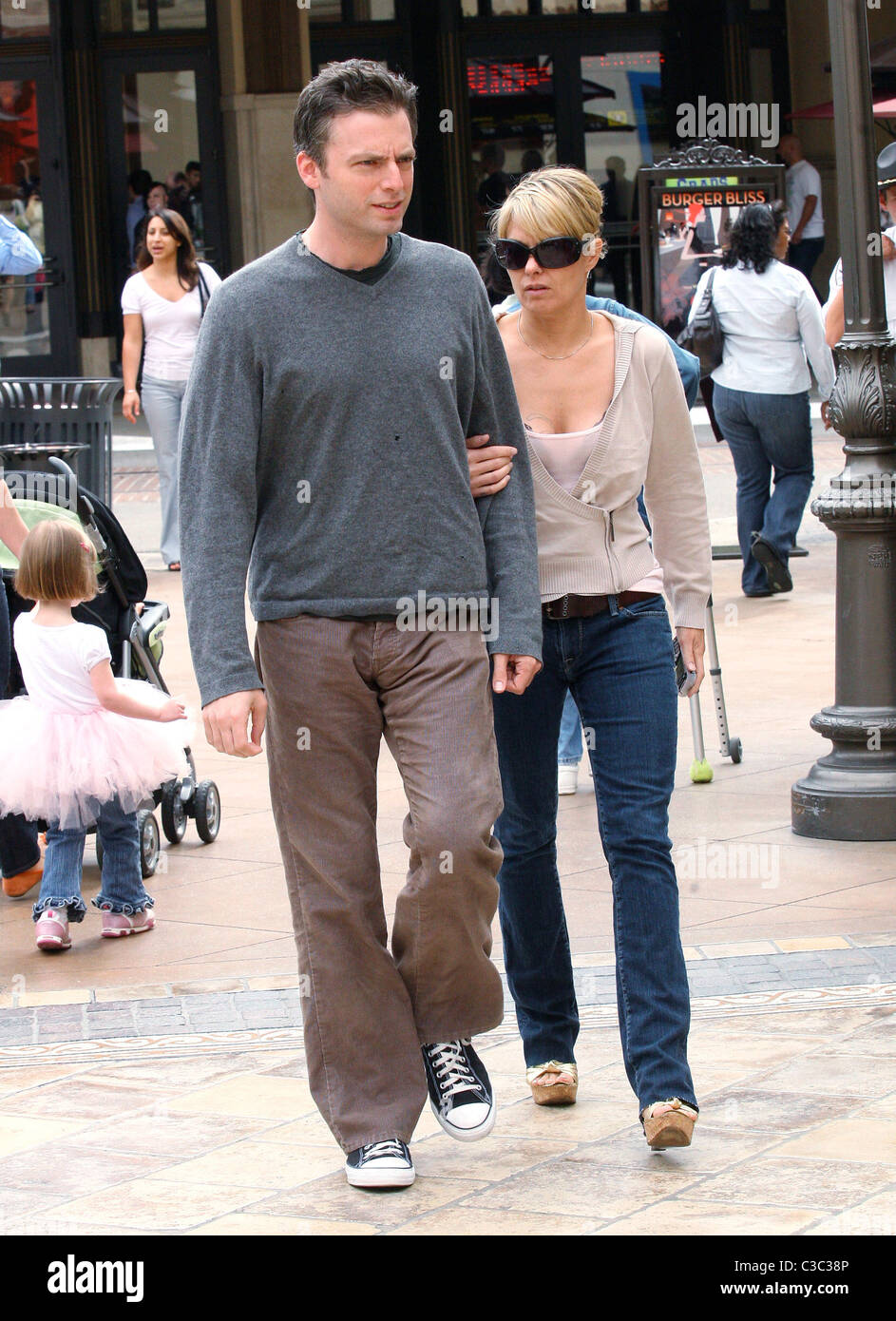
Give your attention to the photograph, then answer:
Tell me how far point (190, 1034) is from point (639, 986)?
54.2 inches

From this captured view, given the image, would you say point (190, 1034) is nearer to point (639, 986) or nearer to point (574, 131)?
point (639, 986)

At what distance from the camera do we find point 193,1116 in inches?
174

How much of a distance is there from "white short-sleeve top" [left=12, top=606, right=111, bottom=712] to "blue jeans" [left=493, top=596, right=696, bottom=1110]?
2.10 meters

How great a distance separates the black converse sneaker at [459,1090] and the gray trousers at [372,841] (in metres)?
0.07

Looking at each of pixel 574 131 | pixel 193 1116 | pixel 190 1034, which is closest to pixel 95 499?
pixel 190 1034

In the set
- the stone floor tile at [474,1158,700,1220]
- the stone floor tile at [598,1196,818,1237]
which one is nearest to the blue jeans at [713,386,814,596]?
the stone floor tile at [474,1158,700,1220]

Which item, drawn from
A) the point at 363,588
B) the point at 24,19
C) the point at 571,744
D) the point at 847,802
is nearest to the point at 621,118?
the point at 24,19

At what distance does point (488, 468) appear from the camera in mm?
3998

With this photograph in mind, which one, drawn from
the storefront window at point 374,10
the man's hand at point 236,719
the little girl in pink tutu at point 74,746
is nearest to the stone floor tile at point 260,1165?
the man's hand at point 236,719

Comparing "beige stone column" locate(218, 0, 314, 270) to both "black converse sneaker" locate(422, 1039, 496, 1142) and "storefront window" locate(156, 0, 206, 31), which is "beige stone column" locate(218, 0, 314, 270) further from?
"black converse sneaker" locate(422, 1039, 496, 1142)

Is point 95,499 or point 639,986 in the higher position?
point 95,499

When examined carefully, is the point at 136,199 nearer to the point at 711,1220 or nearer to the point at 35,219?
the point at 35,219

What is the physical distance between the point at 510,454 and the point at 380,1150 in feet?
4.28

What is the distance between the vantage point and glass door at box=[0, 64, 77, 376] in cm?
2155
